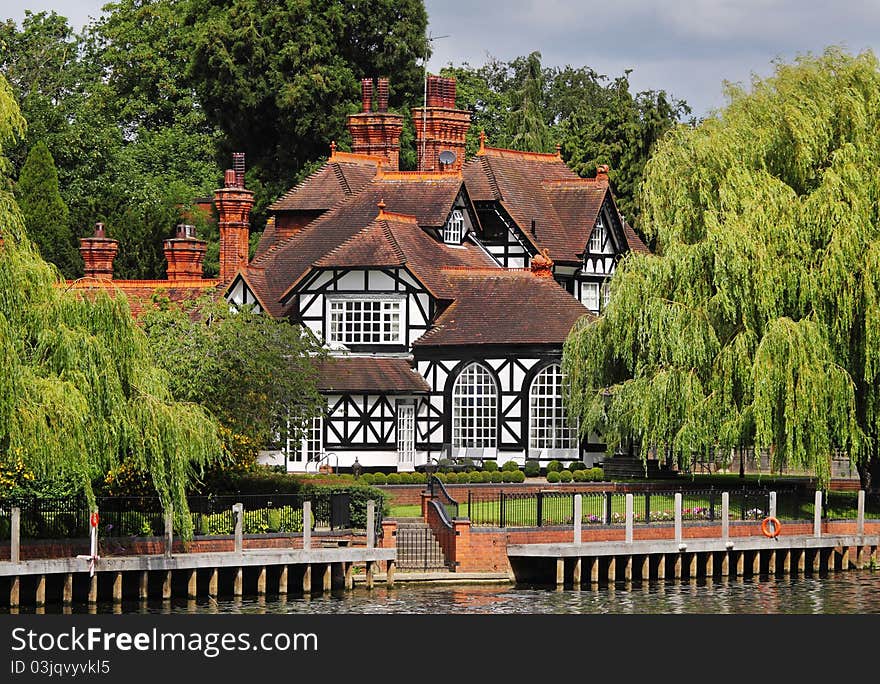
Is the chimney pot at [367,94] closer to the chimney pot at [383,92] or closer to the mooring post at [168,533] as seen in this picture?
the chimney pot at [383,92]

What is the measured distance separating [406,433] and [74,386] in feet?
78.9

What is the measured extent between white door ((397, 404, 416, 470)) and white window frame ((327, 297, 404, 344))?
2.10 metres

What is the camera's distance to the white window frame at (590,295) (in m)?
67.4

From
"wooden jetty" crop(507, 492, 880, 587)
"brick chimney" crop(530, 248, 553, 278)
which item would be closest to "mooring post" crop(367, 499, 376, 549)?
"wooden jetty" crop(507, 492, 880, 587)

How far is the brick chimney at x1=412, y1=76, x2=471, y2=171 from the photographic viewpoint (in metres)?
71.1

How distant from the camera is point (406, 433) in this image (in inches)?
2293

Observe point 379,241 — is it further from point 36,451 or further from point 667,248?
point 36,451

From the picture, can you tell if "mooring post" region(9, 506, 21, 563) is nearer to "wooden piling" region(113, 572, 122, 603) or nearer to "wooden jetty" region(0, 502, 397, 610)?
"wooden jetty" region(0, 502, 397, 610)

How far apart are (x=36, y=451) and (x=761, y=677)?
42.2 ft

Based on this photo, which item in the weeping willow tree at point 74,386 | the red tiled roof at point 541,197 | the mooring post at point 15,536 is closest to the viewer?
the weeping willow tree at point 74,386

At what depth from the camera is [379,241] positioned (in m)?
59.2

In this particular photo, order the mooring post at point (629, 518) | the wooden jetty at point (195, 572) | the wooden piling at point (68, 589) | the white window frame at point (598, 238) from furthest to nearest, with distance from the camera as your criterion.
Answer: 1. the white window frame at point (598, 238)
2. the mooring post at point (629, 518)
3. the wooden piling at point (68, 589)
4. the wooden jetty at point (195, 572)

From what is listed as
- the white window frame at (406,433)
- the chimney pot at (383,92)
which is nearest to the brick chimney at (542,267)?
the white window frame at (406,433)

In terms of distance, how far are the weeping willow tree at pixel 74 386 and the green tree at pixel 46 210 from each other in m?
37.9
